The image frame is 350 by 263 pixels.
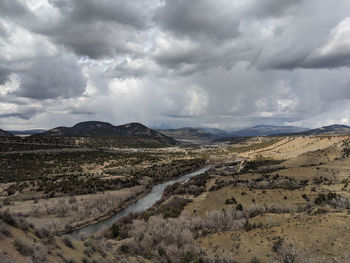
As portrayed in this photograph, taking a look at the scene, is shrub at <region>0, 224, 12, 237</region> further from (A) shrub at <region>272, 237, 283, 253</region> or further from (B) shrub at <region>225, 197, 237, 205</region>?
(B) shrub at <region>225, 197, 237, 205</region>

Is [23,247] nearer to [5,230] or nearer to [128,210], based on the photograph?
[5,230]

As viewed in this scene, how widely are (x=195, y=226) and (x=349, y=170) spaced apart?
56246 mm

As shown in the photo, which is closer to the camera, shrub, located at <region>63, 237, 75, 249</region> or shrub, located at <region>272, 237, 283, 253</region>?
shrub, located at <region>63, 237, 75, 249</region>

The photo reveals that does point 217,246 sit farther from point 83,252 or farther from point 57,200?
point 57,200

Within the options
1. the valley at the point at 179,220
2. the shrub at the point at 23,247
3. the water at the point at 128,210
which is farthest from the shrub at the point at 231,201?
the shrub at the point at 23,247

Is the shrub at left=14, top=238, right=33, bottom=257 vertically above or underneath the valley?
above

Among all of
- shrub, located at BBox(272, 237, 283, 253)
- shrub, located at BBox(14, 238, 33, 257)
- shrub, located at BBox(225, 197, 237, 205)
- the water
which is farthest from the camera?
the water

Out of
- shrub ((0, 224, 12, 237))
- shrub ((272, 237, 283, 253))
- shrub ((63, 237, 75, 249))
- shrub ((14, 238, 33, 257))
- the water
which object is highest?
shrub ((0, 224, 12, 237))

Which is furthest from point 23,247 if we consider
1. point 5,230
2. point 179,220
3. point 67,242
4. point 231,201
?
point 231,201

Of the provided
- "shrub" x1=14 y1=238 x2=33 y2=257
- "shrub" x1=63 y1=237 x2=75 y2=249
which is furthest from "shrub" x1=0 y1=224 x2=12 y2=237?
"shrub" x1=63 y1=237 x2=75 y2=249

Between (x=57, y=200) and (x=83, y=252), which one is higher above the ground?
(x=83, y=252)

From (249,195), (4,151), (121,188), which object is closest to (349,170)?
(249,195)

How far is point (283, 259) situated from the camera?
1827 centimetres

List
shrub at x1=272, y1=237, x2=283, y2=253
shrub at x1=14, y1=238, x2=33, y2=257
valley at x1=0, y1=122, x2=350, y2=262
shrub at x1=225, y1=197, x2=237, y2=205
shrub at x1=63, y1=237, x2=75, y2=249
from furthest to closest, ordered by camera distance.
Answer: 1. shrub at x1=225, y1=197, x2=237, y2=205
2. shrub at x1=272, y1=237, x2=283, y2=253
3. valley at x1=0, y1=122, x2=350, y2=262
4. shrub at x1=63, y1=237, x2=75, y2=249
5. shrub at x1=14, y1=238, x2=33, y2=257
